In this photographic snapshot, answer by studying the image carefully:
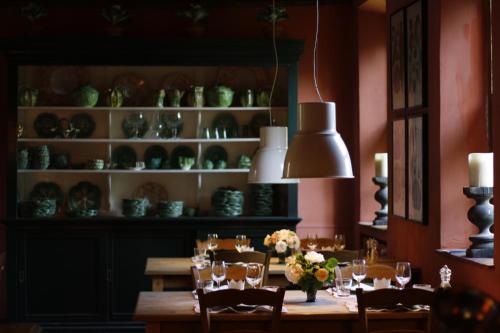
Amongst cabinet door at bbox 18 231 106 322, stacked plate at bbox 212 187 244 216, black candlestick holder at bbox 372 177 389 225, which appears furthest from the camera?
stacked plate at bbox 212 187 244 216

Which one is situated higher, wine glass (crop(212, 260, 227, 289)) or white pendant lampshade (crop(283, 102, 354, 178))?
white pendant lampshade (crop(283, 102, 354, 178))

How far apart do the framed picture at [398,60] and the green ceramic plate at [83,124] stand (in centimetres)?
315

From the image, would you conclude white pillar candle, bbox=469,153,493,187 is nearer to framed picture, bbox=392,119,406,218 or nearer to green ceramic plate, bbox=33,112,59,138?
framed picture, bbox=392,119,406,218

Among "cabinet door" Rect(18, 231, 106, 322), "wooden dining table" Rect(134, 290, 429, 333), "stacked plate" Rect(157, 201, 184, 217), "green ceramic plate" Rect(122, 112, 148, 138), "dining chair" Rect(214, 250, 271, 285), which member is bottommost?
"cabinet door" Rect(18, 231, 106, 322)

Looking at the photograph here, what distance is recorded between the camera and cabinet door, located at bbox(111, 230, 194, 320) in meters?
7.42

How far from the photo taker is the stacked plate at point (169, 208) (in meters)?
7.58

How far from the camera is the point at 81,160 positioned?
26.1ft

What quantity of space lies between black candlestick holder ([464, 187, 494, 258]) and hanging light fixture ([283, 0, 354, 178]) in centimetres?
92

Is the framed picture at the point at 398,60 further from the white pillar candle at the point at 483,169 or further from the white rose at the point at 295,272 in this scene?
the white rose at the point at 295,272

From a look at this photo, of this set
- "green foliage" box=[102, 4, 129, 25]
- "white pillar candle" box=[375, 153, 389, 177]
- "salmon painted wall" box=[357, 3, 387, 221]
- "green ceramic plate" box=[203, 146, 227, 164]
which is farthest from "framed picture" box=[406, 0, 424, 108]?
"green foliage" box=[102, 4, 129, 25]

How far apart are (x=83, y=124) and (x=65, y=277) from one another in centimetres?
148

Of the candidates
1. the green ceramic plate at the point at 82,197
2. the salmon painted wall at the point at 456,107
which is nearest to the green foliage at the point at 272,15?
the green ceramic plate at the point at 82,197

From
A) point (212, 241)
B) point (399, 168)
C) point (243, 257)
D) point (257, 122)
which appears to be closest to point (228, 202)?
point (257, 122)

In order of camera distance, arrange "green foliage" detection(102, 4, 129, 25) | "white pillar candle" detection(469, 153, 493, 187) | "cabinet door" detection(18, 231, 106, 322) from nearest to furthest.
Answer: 1. "white pillar candle" detection(469, 153, 493, 187)
2. "cabinet door" detection(18, 231, 106, 322)
3. "green foliage" detection(102, 4, 129, 25)
